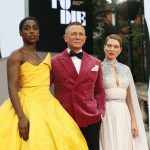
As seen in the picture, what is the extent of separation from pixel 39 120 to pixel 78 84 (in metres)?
0.49

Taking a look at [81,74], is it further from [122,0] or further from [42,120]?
[122,0]

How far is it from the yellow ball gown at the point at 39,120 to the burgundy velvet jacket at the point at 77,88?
6.4 inches

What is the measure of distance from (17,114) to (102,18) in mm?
7742

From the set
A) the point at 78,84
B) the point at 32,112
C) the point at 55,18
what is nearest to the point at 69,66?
the point at 78,84

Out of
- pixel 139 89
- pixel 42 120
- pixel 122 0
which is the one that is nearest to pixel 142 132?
pixel 42 120

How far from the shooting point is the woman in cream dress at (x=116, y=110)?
3.88 metres

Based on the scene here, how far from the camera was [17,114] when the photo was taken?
125 inches

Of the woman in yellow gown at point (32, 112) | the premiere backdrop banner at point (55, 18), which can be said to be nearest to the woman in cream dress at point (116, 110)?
the woman in yellow gown at point (32, 112)

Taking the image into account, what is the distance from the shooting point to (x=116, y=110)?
388cm

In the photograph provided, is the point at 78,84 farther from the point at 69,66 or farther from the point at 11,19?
the point at 11,19

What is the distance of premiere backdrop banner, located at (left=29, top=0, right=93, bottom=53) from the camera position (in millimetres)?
5188

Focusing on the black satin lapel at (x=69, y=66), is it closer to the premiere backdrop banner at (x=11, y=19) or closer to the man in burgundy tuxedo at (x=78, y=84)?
the man in burgundy tuxedo at (x=78, y=84)

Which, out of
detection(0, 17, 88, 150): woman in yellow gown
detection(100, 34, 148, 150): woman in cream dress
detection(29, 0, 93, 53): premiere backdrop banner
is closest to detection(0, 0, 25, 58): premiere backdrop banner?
detection(29, 0, 93, 53): premiere backdrop banner

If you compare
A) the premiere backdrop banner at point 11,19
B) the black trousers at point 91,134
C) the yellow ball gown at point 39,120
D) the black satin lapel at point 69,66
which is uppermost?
the premiere backdrop banner at point 11,19
